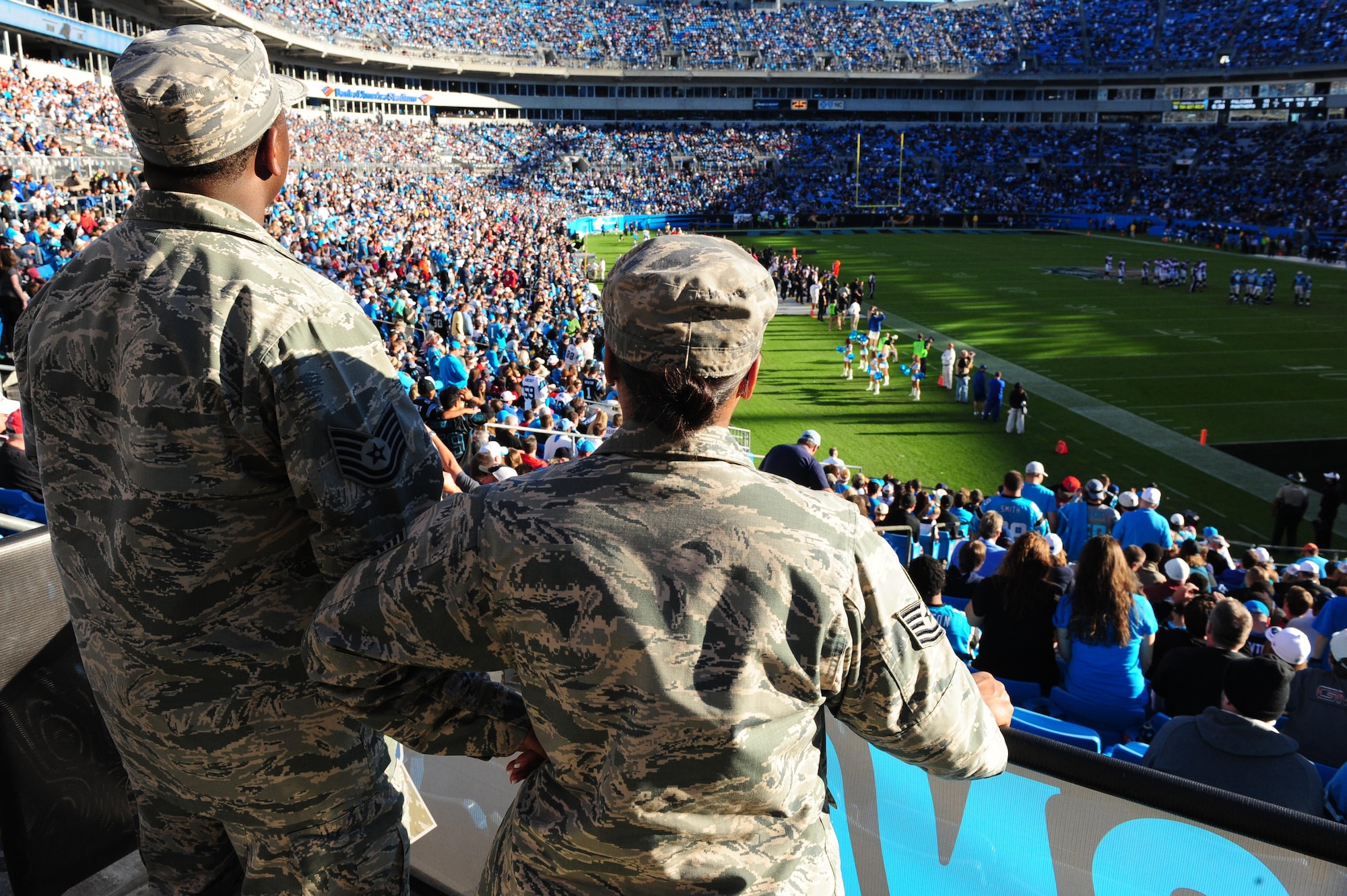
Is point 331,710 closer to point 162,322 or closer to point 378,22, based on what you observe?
point 162,322

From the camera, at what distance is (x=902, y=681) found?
5.26 ft

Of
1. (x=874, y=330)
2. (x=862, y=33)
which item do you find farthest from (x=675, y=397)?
(x=862, y=33)

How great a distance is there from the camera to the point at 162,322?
1.84m

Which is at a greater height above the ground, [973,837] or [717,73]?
[717,73]

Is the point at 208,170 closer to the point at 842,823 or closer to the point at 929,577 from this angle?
the point at 842,823

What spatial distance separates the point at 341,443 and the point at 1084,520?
10.4 metres

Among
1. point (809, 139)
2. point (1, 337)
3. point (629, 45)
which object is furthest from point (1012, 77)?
point (1, 337)

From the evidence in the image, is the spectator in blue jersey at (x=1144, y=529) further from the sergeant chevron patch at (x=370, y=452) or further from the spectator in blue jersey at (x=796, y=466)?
the sergeant chevron patch at (x=370, y=452)

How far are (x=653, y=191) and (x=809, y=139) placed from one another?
15.0m

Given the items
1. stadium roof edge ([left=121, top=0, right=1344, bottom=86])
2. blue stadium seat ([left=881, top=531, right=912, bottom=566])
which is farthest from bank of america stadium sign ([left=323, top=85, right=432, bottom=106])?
blue stadium seat ([left=881, top=531, right=912, bottom=566])

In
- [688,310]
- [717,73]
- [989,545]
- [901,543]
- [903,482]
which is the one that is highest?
[717,73]

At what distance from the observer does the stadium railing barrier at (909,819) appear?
6.58ft

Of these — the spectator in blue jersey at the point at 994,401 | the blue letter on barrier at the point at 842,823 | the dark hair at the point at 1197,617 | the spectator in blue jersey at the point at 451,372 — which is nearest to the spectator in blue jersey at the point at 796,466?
the dark hair at the point at 1197,617

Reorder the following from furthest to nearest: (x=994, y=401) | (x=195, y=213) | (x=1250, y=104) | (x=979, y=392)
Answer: (x=1250, y=104) → (x=979, y=392) → (x=994, y=401) → (x=195, y=213)
